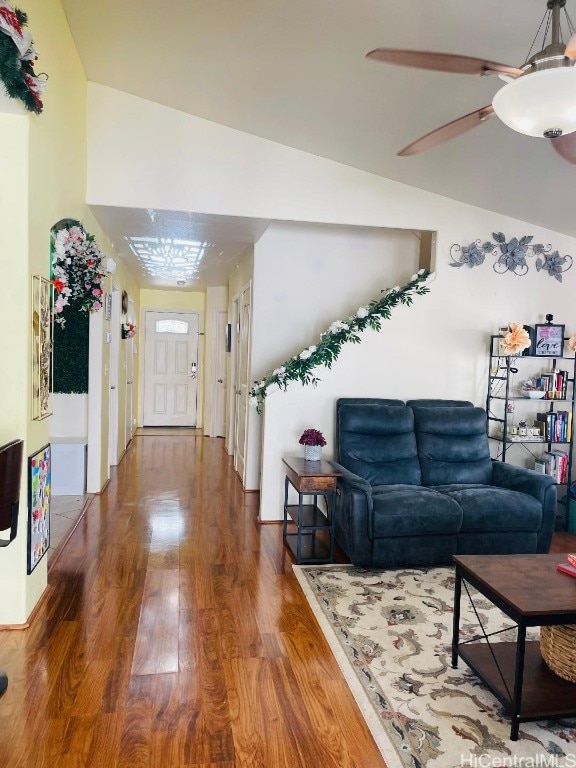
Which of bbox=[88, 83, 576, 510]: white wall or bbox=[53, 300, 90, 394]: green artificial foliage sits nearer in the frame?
bbox=[88, 83, 576, 510]: white wall

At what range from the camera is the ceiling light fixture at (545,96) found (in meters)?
1.64

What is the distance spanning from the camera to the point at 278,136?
407 centimetres

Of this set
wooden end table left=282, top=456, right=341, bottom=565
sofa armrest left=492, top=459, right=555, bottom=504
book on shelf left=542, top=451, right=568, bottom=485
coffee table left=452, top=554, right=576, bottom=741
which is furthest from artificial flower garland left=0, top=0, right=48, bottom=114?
book on shelf left=542, top=451, right=568, bottom=485

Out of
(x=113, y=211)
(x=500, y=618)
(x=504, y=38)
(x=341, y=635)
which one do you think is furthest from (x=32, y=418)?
(x=504, y=38)

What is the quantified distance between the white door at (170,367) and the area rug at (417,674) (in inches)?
243

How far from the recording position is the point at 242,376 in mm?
5820

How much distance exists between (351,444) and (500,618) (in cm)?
157

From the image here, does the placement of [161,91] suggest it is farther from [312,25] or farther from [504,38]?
[504,38]

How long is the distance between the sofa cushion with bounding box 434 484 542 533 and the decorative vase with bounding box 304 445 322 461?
3.05 ft

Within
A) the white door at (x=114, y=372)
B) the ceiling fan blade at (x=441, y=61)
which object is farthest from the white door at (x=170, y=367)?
the ceiling fan blade at (x=441, y=61)

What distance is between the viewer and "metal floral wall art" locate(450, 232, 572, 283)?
4.57 m

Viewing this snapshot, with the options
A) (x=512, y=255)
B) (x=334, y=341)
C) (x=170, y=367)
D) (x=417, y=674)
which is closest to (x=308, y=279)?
(x=334, y=341)

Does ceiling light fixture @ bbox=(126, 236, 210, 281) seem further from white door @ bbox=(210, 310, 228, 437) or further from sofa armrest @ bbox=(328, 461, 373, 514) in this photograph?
sofa armrest @ bbox=(328, 461, 373, 514)

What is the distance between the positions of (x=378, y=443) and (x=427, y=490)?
536 mm
